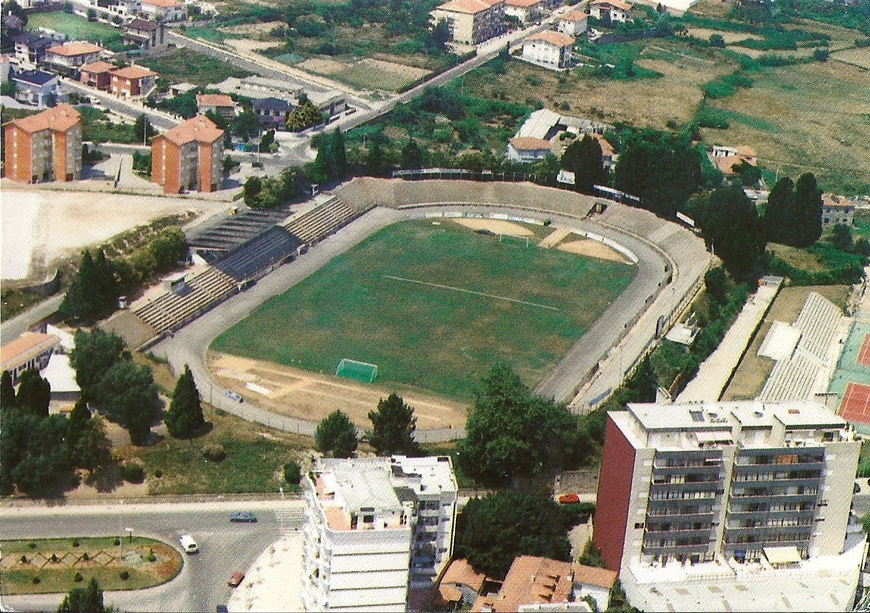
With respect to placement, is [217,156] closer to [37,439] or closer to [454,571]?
[37,439]

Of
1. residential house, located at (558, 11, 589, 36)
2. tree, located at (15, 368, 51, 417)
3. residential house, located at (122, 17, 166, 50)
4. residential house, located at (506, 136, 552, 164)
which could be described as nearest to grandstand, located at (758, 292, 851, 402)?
residential house, located at (506, 136, 552, 164)

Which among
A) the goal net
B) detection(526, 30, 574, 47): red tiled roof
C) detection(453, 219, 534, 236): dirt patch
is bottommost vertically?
detection(453, 219, 534, 236): dirt patch

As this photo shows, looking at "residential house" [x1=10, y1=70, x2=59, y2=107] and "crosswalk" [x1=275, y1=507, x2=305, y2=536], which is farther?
"residential house" [x1=10, y1=70, x2=59, y2=107]

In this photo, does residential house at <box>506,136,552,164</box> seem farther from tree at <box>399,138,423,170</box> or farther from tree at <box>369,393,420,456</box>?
tree at <box>369,393,420,456</box>

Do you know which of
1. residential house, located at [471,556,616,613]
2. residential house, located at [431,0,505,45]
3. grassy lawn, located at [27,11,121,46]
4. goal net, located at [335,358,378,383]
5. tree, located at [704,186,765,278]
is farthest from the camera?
residential house, located at [431,0,505,45]

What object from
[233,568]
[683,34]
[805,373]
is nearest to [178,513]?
[233,568]

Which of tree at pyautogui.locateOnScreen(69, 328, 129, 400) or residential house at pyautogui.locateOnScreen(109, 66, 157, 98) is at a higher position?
tree at pyautogui.locateOnScreen(69, 328, 129, 400)
